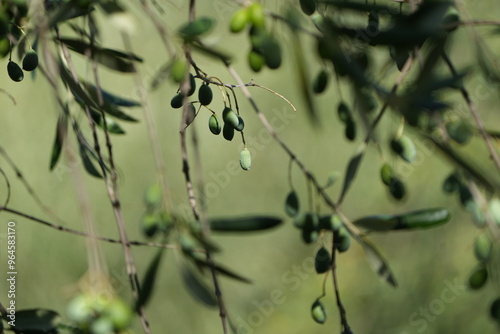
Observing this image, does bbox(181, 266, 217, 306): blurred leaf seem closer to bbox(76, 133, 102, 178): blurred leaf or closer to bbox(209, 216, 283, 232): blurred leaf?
bbox(209, 216, 283, 232): blurred leaf

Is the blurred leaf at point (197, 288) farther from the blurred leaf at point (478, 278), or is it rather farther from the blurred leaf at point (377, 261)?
the blurred leaf at point (478, 278)

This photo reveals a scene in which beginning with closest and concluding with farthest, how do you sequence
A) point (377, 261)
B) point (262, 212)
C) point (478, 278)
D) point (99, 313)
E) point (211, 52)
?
point (211, 52)
point (99, 313)
point (377, 261)
point (478, 278)
point (262, 212)

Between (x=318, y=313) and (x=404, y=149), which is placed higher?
(x=404, y=149)

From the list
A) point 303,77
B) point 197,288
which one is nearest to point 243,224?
point 197,288

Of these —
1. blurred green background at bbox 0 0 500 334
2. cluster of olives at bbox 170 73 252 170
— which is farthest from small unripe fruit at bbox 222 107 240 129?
blurred green background at bbox 0 0 500 334

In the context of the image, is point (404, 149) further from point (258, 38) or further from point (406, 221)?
point (258, 38)

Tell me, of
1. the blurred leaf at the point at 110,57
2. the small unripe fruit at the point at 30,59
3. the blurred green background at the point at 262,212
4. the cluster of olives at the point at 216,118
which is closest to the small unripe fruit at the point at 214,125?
the cluster of olives at the point at 216,118

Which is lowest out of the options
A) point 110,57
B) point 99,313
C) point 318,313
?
point 318,313
